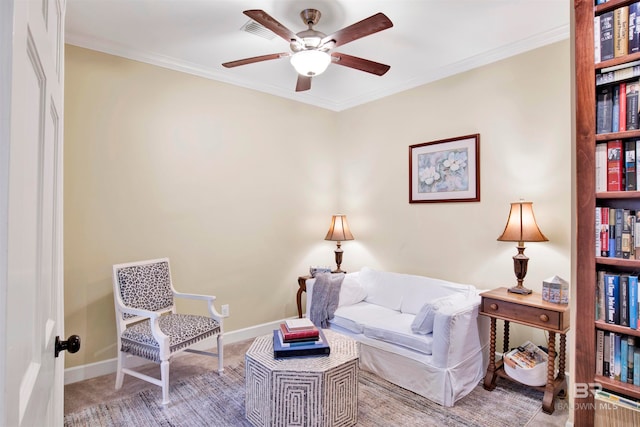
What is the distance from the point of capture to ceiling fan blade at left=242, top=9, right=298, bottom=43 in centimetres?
184

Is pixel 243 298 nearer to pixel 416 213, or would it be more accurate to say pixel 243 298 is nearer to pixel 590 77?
pixel 416 213

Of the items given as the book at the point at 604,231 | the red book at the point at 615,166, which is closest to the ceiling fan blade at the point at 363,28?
the red book at the point at 615,166

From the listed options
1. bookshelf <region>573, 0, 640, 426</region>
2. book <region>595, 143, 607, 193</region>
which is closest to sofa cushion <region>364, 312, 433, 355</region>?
bookshelf <region>573, 0, 640, 426</region>

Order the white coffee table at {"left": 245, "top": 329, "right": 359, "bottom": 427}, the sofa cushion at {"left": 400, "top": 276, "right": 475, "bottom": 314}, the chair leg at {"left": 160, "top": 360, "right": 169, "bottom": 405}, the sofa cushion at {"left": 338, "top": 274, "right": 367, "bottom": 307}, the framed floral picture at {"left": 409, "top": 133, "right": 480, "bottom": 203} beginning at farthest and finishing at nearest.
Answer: the sofa cushion at {"left": 338, "top": 274, "right": 367, "bottom": 307} → the framed floral picture at {"left": 409, "top": 133, "right": 480, "bottom": 203} → the sofa cushion at {"left": 400, "top": 276, "right": 475, "bottom": 314} → the chair leg at {"left": 160, "top": 360, "right": 169, "bottom": 405} → the white coffee table at {"left": 245, "top": 329, "right": 359, "bottom": 427}

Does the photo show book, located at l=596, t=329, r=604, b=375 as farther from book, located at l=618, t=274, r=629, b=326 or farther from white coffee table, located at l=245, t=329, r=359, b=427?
white coffee table, located at l=245, t=329, r=359, b=427

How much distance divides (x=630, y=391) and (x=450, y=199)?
1.99 metres

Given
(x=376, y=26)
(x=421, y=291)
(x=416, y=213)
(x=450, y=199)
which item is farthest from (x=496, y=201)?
(x=376, y=26)

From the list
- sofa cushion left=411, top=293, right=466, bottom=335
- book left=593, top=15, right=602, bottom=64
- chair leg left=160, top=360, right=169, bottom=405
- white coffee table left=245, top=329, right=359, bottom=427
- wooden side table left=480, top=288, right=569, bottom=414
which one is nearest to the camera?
book left=593, top=15, right=602, bottom=64

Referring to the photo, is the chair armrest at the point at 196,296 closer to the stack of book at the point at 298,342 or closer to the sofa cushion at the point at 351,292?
the stack of book at the point at 298,342

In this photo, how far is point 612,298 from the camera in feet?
5.62

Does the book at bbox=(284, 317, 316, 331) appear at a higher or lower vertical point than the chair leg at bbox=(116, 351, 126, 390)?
higher

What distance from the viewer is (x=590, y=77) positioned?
1.74 m

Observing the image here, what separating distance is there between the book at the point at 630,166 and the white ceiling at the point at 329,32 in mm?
1164

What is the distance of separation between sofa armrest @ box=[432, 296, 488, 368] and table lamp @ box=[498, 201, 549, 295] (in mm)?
431
